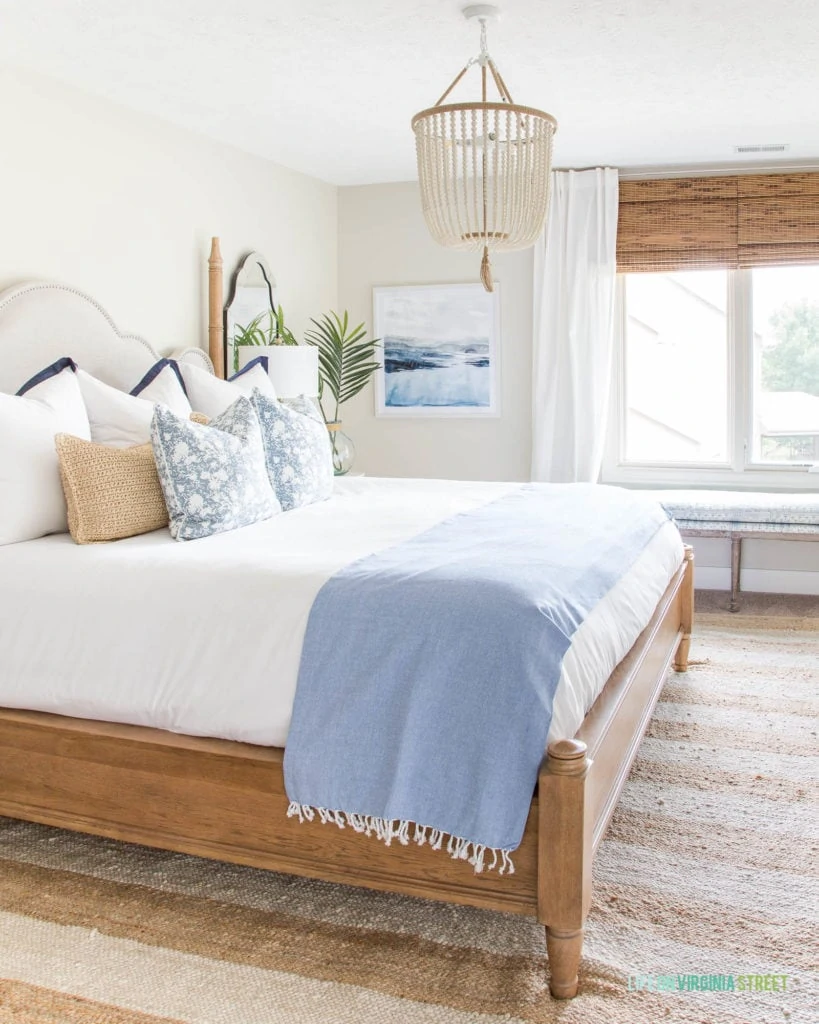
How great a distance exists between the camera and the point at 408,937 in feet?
7.01

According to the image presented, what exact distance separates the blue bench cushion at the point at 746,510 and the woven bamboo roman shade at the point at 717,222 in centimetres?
133

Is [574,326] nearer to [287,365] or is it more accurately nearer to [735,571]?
[735,571]

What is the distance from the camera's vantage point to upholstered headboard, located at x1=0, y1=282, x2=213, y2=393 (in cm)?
351

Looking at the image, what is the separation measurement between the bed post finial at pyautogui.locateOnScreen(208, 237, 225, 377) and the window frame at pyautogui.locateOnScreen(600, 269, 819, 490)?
2388 mm

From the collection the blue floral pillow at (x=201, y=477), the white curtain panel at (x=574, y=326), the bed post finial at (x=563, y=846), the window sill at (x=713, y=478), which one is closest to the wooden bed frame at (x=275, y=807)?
the bed post finial at (x=563, y=846)

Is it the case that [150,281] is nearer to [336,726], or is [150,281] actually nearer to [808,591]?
[336,726]

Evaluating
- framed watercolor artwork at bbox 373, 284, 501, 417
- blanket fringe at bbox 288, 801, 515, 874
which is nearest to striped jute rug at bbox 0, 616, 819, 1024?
blanket fringe at bbox 288, 801, 515, 874

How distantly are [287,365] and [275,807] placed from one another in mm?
2961

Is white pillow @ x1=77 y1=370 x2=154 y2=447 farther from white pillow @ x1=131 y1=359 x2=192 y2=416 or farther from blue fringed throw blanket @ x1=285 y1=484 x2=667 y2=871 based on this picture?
blue fringed throw blanket @ x1=285 y1=484 x2=667 y2=871

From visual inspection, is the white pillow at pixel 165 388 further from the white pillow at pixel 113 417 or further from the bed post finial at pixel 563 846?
the bed post finial at pixel 563 846

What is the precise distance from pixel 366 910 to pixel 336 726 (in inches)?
19.8

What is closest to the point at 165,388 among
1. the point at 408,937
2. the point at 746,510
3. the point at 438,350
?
the point at 408,937

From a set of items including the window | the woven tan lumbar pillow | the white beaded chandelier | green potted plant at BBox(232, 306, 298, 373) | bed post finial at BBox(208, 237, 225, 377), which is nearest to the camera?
the woven tan lumbar pillow

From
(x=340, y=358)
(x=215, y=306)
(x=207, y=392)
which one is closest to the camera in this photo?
(x=207, y=392)
